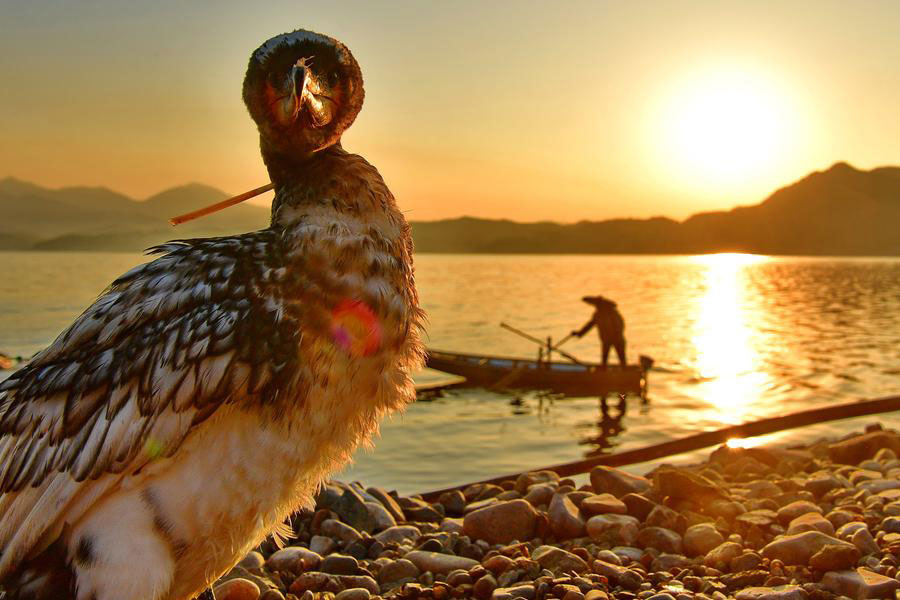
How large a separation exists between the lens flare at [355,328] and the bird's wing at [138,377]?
22 cm

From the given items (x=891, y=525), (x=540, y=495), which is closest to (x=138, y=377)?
(x=540, y=495)

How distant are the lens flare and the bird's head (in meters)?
0.76

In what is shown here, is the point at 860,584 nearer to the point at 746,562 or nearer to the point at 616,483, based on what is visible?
the point at 746,562

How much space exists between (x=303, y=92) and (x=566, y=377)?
2199cm

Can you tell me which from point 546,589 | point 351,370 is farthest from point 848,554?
point 351,370

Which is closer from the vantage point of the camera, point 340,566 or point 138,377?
point 138,377

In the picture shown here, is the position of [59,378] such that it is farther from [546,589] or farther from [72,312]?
[72,312]

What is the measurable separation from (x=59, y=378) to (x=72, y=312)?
55836 mm

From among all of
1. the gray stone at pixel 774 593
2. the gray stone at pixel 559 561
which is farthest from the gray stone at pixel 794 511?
the gray stone at pixel 559 561

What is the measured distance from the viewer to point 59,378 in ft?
10.4

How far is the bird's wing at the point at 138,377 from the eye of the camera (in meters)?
2.98

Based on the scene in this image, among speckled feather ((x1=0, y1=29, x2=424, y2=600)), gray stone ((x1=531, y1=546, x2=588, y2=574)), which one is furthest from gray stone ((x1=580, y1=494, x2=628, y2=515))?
speckled feather ((x1=0, y1=29, x2=424, y2=600))

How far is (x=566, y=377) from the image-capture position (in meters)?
24.7

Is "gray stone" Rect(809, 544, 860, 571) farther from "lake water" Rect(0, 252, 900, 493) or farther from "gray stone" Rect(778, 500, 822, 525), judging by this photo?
"lake water" Rect(0, 252, 900, 493)
